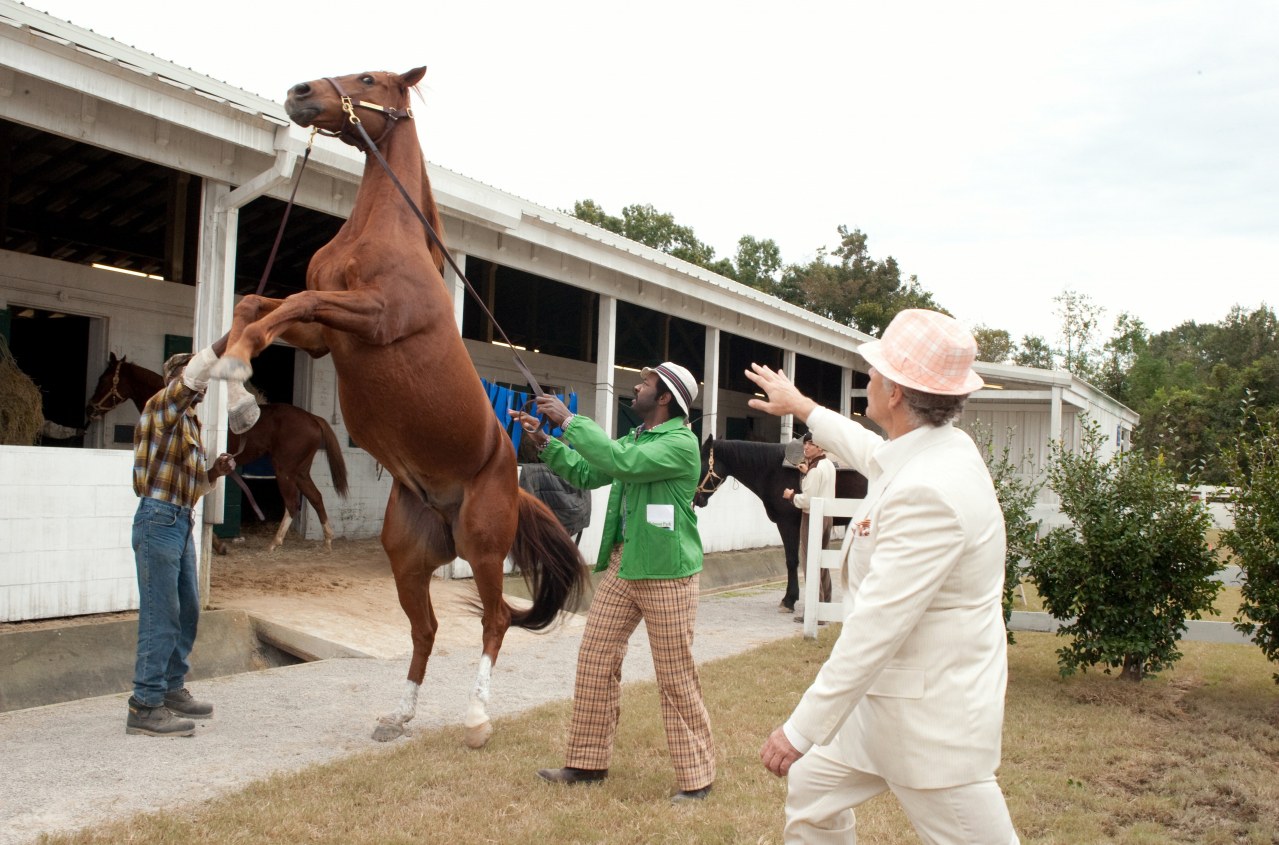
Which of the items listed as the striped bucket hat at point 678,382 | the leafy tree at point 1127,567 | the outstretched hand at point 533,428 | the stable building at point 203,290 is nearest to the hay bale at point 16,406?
the stable building at point 203,290

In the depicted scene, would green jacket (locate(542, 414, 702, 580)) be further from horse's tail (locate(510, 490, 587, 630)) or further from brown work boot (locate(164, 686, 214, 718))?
brown work boot (locate(164, 686, 214, 718))

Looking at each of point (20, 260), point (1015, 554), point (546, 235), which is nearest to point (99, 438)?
point (20, 260)

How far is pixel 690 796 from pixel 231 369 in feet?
8.58

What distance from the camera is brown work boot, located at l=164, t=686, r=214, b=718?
5.12 metres

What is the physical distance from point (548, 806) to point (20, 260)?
27.1 feet

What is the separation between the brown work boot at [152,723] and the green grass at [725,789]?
3.07 ft

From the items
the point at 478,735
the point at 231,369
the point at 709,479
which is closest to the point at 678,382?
the point at 231,369

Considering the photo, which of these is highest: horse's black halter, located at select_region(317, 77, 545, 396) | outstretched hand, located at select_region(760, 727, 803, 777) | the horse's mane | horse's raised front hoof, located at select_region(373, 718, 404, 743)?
horse's black halter, located at select_region(317, 77, 545, 396)

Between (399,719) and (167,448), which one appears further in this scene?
(399,719)

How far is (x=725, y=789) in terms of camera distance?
4.50 m

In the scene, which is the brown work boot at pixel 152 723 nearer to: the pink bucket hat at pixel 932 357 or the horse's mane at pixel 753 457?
the pink bucket hat at pixel 932 357

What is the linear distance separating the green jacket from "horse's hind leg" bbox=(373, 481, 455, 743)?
1082 millimetres

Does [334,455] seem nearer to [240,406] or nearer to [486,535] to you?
[486,535]

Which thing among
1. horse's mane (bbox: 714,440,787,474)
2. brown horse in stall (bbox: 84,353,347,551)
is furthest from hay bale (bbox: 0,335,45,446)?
horse's mane (bbox: 714,440,787,474)
